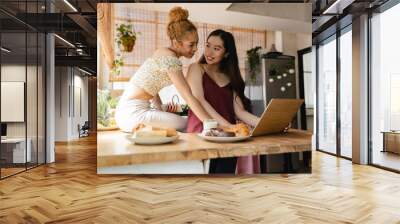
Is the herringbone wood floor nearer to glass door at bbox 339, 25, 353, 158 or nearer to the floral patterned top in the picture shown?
the floral patterned top

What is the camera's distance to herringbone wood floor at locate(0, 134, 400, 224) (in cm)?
328

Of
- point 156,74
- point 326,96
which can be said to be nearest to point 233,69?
point 156,74

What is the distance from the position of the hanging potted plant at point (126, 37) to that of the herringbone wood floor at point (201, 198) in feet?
5.96

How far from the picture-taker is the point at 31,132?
6062 millimetres

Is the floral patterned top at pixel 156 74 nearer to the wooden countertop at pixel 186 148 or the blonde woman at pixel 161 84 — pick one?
the blonde woman at pixel 161 84

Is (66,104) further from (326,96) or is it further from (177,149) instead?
(177,149)

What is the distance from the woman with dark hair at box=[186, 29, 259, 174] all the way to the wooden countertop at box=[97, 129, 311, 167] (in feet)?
0.50

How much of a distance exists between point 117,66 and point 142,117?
77 centimetres

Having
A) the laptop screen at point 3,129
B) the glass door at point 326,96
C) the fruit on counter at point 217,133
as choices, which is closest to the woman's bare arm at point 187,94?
the fruit on counter at point 217,133

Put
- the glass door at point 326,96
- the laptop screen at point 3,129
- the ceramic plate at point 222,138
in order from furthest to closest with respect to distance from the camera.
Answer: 1. the glass door at point 326,96
2. the laptop screen at point 3,129
3. the ceramic plate at point 222,138

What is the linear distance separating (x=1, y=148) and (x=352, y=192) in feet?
15.2

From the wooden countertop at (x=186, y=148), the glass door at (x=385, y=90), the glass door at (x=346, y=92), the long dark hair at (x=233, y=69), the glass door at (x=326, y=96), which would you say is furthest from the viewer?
the glass door at (x=326, y=96)

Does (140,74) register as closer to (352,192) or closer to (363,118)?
(352,192)

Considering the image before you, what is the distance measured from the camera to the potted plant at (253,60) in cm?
500
